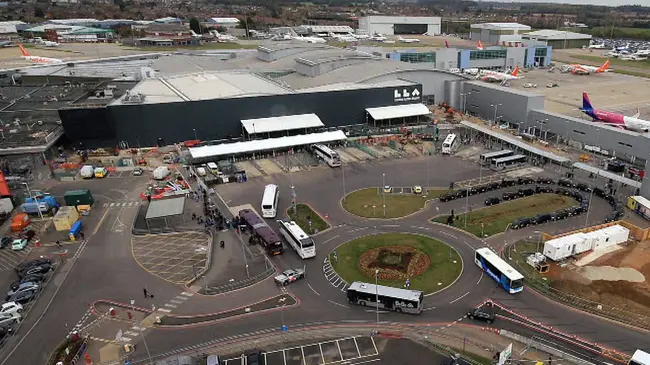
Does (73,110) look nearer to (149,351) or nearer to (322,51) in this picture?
(149,351)

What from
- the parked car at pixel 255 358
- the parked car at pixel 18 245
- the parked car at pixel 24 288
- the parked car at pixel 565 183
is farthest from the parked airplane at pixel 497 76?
the parked car at pixel 24 288

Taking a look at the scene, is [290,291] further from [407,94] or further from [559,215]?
[407,94]

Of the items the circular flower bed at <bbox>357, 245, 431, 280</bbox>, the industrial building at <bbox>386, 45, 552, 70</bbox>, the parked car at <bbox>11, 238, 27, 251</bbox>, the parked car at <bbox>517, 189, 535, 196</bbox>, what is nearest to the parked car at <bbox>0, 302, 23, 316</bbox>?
the parked car at <bbox>11, 238, 27, 251</bbox>

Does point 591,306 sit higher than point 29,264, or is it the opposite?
point 29,264

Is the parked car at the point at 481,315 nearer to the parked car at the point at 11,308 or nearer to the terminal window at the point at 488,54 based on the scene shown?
the parked car at the point at 11,308

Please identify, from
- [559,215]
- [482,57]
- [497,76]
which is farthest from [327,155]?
[482,57]

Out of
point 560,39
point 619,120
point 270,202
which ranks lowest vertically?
point 270,202
